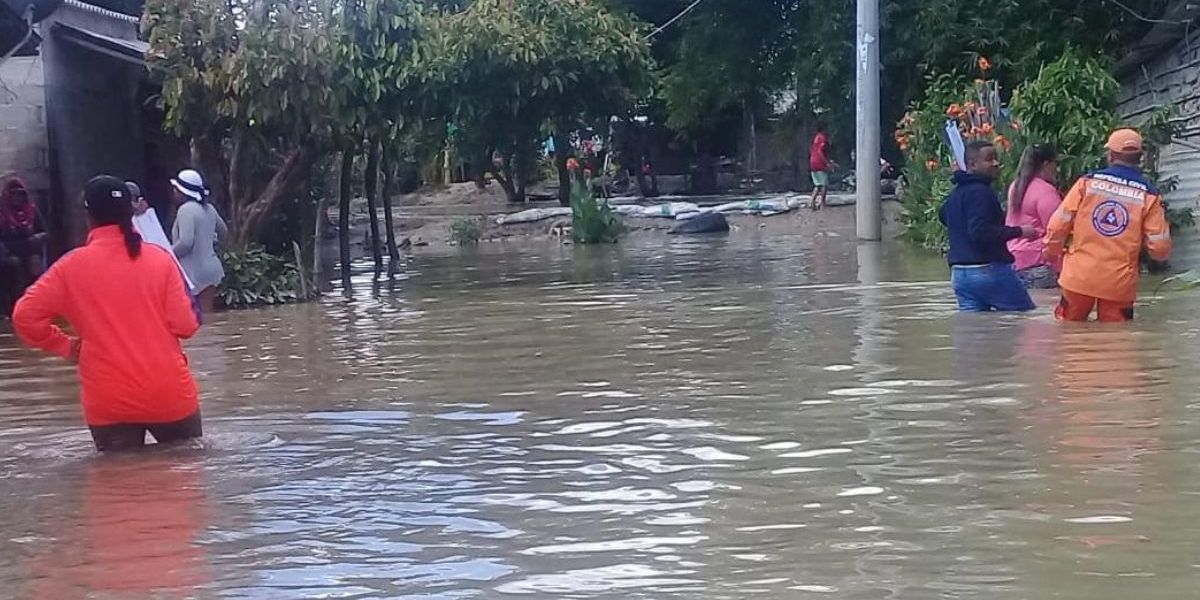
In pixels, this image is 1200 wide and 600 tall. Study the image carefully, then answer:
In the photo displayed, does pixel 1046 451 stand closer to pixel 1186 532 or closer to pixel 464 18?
pixel 1186 532

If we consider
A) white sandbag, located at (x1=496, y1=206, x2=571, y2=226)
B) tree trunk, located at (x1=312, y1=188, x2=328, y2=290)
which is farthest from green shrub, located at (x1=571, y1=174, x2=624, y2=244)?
tree trunk, located at (x1=312, y1=188, x2=328, y2=290)

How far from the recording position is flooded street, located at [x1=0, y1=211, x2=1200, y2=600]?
5.39 meters

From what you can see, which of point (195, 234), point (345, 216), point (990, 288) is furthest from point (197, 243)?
point (345, 216)

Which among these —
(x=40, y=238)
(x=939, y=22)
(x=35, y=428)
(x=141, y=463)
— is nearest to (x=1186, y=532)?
(x=141, y=463)

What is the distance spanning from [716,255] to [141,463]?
15.9m

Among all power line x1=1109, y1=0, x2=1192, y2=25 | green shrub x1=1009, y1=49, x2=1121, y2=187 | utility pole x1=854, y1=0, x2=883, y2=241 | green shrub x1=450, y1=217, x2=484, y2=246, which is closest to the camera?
green shrub x1=1009, y1=49, x2=1121, y2=187

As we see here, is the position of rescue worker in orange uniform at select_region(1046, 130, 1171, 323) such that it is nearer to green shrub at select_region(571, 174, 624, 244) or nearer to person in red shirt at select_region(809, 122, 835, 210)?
green shrub at select_region(571, 174, 624, 244)

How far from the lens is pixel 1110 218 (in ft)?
34.1

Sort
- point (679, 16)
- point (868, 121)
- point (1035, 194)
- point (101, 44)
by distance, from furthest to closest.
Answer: point (679, 16) → point (868, 121) → point (101, 44) → point (1035, 194)

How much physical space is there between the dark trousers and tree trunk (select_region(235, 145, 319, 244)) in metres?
10.00

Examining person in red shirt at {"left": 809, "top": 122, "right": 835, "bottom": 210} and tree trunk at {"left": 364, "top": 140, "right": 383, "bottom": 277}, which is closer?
tree trunk at {"left": 364, "top": 140, "right": 383, "bottom": 277}

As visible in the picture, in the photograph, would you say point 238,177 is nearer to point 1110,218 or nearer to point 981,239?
point 981,239

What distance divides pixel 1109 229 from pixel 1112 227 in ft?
0.07

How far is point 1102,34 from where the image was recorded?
2286 cm
